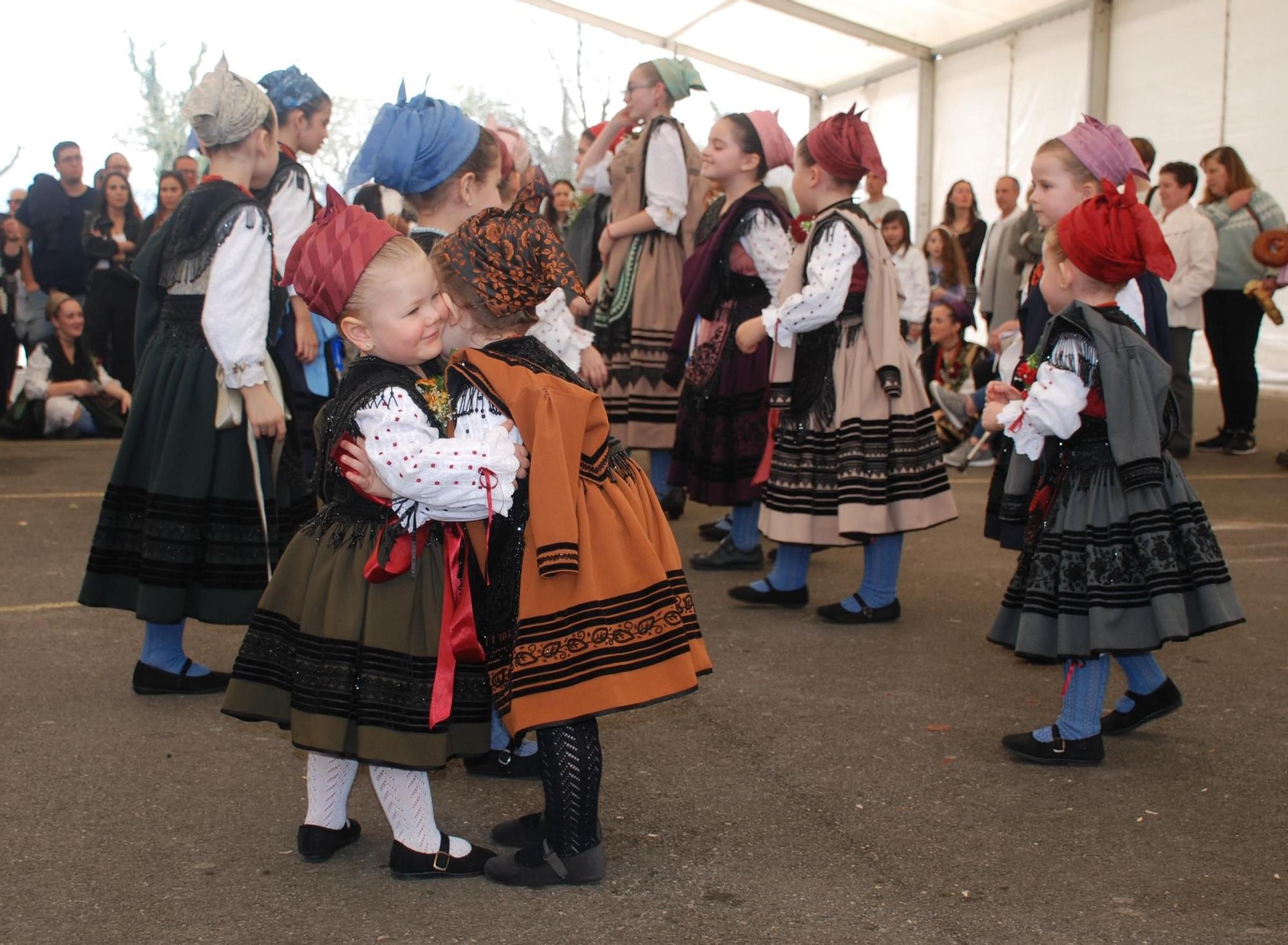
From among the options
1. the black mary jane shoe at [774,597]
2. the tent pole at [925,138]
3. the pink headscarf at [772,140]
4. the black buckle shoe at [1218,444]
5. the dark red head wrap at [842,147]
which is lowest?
the black mary jane shoe at [774,597]

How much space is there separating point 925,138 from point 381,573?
1476cm

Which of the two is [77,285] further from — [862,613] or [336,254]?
[336,254]

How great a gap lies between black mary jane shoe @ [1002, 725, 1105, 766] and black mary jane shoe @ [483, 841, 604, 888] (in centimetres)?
133

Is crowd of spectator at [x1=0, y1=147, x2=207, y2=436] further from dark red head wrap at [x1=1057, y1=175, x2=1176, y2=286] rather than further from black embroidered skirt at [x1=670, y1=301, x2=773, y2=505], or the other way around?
dark red head wrap at [x1=1057, y1=175, x2=1176, y2=286]

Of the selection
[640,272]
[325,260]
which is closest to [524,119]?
[640,272]

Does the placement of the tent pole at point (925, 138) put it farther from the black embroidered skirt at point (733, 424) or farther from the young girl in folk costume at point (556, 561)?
the young girl in folk costume at point (556, 561)

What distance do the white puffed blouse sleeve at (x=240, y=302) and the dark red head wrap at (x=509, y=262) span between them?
46.8 inches

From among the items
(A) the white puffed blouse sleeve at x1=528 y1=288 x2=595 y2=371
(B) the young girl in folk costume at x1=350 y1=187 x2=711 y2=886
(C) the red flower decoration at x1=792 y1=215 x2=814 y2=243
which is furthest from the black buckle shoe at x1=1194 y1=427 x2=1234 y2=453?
(B) the young girl in folk costume at x1=350 y1=187 x2=711 y2=886

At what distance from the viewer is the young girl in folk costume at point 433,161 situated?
12.1 feet

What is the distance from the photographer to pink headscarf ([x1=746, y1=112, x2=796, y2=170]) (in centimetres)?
537

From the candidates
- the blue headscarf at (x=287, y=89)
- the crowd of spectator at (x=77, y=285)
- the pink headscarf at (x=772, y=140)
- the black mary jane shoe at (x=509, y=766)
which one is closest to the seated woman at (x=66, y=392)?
the crowd of spectator at (x=77, y=285)

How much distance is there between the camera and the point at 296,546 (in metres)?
2.75

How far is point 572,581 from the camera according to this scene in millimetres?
2545

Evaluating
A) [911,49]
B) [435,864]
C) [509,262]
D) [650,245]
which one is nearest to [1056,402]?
[509,262]
